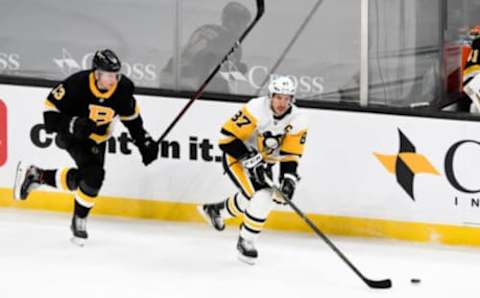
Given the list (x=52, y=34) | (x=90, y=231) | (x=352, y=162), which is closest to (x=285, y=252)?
(x=352, y=162)

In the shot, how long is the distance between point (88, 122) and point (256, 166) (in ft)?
2.88

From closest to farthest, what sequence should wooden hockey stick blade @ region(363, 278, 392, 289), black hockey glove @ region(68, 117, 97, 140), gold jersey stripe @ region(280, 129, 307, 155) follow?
wooden hockey stick blade @ region(363, 278, 392, 289) → black hockey glove @ region(68, 117, 97, 140) → gold jersey stripe @ region(280, 129, 307, 155)

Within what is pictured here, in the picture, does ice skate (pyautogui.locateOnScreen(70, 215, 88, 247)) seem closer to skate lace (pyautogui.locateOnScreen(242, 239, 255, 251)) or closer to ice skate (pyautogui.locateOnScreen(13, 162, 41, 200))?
ice skate (pyautogui.locateOnScreen(13, 162, 41, 200))

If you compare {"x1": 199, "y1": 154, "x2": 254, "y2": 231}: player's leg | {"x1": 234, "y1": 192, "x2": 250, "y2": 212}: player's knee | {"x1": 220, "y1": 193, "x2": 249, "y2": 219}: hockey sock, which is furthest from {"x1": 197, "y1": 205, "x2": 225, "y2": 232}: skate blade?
{"x1": 234, "y1": 192, "x2": 250, "y2": 212}: player's knee

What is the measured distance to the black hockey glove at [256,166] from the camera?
17.8ft

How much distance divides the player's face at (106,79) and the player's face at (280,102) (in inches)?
31.7

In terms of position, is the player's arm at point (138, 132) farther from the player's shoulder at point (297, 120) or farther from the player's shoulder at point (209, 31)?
the player's shoulder at point (209, 31)

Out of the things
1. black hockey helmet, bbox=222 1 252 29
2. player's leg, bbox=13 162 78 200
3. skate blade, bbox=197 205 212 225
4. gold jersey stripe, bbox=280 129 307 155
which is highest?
black hockey helmet, bbox=222 1 252 29

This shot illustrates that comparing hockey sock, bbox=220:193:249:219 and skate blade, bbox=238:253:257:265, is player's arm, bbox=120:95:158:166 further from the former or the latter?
skate blade, bbox=238:253:257:265

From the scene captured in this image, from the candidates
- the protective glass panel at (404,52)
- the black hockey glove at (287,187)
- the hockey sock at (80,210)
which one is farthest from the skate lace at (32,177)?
the protective glass panel at (404,52)

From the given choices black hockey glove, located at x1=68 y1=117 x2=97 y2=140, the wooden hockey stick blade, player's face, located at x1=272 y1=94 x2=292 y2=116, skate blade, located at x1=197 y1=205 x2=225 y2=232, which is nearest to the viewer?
the wooden hockey stick blade

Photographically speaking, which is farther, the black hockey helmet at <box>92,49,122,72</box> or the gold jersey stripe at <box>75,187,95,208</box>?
the gold jersey stripe at <box>75,187,95,208</box>

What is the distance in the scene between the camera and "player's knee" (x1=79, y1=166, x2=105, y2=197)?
559 cm

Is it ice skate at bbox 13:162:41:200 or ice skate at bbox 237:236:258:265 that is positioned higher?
ice skate at bbox 13:162:41:200
